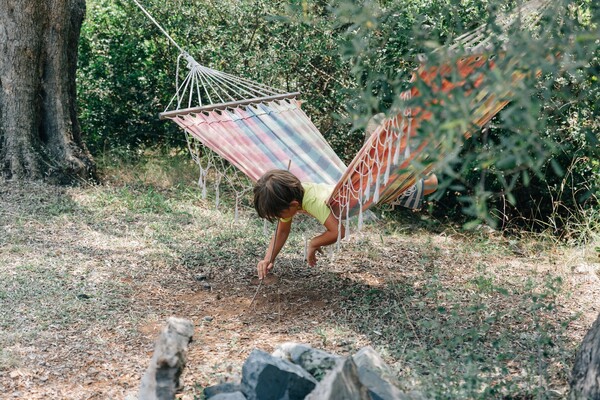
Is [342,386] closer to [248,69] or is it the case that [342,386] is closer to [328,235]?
[328,235]

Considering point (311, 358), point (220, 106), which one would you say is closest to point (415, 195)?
point (220, 106)

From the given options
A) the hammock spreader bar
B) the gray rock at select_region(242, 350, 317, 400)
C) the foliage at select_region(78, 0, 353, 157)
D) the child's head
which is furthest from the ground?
the foliage at select_region(78, 0, 353, 157)

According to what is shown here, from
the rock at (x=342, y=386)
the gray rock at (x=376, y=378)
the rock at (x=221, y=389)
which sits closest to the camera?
the rock at (x=342, y=386)

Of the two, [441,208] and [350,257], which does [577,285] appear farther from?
[441,208]

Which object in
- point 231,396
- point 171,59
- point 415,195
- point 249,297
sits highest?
point 171,59

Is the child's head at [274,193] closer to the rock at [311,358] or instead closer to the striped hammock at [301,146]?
the striped hammock at [301,146]

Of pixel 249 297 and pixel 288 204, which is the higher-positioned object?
pixel 288 204

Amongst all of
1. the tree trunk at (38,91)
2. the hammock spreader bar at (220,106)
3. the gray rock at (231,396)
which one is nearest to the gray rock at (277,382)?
the gray rock at (231,396)

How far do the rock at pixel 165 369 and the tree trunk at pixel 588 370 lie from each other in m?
1.24

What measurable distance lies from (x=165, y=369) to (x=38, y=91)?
3.47 m

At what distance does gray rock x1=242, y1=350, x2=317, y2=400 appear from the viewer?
2.37 m

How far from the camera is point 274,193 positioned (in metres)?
3.35

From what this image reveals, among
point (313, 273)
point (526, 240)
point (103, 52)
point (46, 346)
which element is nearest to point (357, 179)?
point (313, 273)

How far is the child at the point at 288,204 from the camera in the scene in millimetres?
3361
